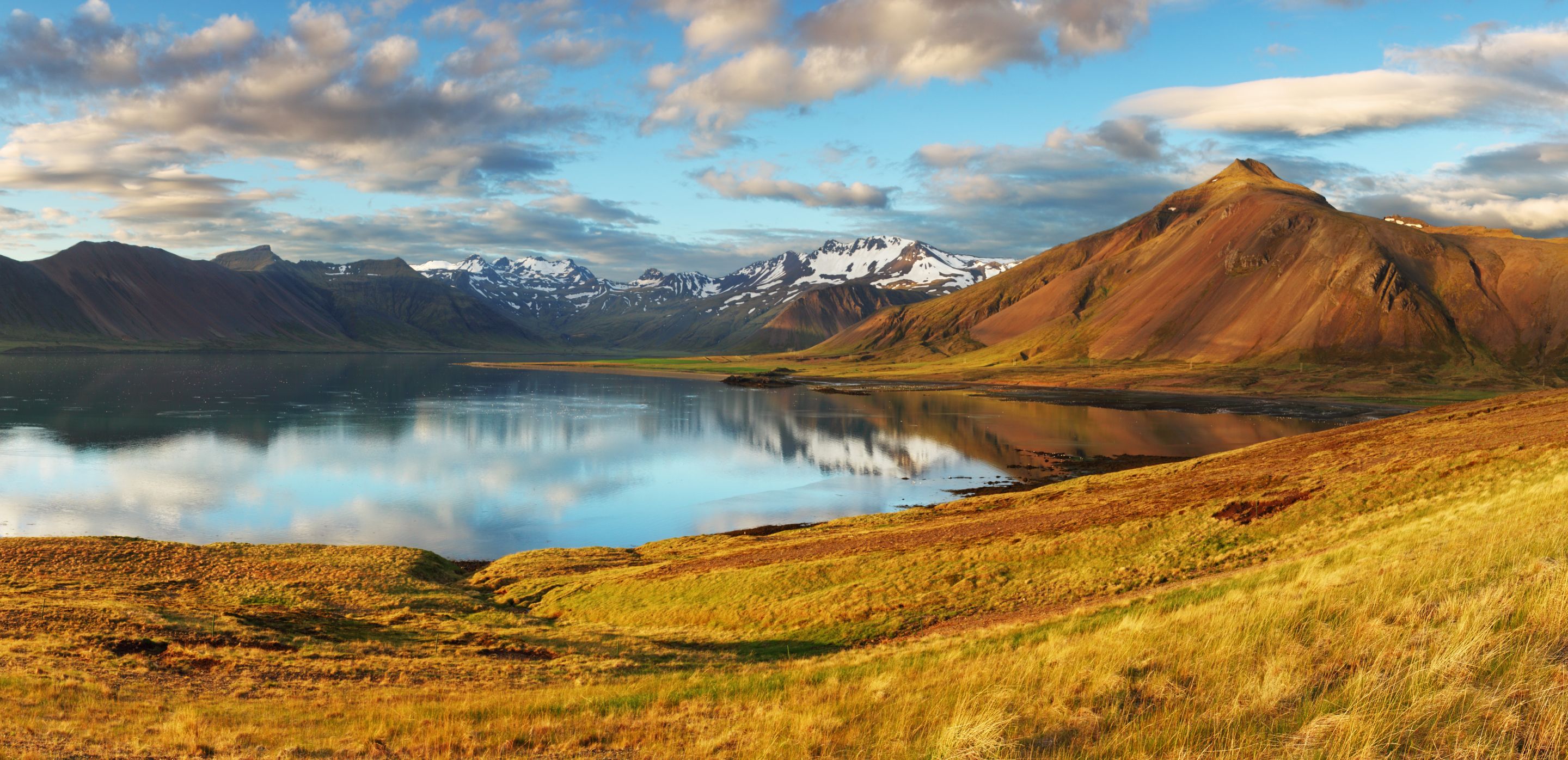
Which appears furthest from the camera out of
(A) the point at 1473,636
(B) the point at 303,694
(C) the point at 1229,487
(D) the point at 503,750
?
(C) the point at 1229,487

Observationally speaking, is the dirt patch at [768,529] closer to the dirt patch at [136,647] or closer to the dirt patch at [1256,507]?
the dirt patch at [1256,507]

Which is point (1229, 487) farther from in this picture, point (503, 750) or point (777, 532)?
point (503, 750)

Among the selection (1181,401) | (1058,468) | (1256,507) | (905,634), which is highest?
(1256,507)

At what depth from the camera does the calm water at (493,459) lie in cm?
5472

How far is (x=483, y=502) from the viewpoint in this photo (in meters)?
62.8

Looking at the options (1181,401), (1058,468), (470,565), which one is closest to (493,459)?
(470,565)

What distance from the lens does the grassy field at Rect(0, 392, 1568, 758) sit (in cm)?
943

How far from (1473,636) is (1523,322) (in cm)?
23985

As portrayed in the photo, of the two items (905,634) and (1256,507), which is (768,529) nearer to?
(1256,507)

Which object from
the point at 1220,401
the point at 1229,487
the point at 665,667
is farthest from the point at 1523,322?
the point at 665,667

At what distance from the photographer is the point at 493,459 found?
82.9 metres

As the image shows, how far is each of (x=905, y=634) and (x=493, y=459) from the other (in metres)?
66.6

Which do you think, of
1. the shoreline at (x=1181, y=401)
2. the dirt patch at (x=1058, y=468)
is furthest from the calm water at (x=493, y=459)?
the shoreline at (x=1181, y=401)

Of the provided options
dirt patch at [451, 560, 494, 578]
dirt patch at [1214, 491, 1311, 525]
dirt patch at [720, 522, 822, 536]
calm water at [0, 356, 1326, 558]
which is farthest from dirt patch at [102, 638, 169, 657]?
dirt patch at [1214, 491, 1311, 525]
